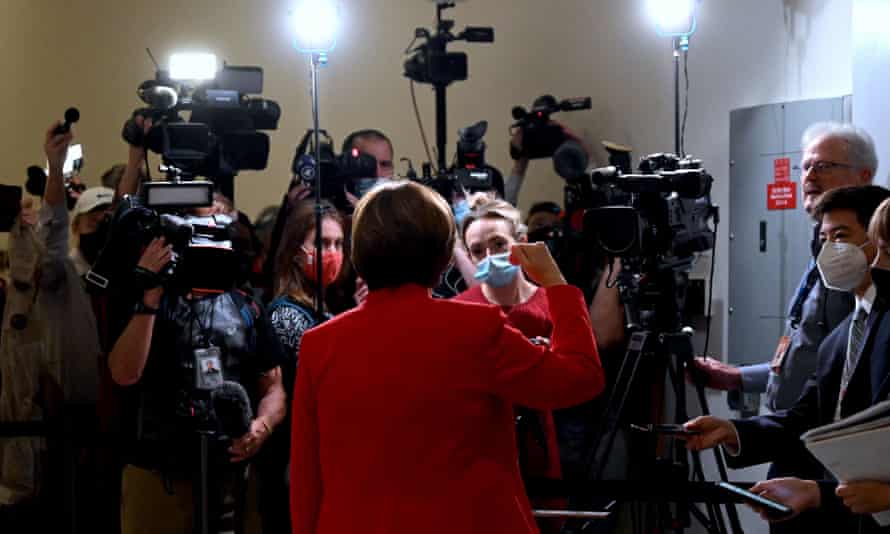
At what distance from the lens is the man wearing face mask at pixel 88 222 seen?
13.7 ft

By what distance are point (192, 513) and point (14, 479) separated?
4.44 feet

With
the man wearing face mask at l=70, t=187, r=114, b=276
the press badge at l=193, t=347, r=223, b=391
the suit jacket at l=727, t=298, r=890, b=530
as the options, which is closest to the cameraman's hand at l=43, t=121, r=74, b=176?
the man wearing face mask at l=70, t=187, r=114, b=276

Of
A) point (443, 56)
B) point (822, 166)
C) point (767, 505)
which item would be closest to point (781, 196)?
point (822, 166)

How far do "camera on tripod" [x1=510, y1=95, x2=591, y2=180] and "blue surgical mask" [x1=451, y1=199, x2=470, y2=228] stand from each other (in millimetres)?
561

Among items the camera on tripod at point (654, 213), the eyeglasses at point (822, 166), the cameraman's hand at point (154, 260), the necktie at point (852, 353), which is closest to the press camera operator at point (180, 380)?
the cameraman's hand at point (154, 260)

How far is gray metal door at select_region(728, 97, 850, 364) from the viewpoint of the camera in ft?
12.8

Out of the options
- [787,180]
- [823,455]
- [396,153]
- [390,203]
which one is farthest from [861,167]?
[396,153]

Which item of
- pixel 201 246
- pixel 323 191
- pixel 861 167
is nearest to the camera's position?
pixel 201 246

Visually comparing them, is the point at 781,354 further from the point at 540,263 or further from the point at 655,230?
the point at 540,263

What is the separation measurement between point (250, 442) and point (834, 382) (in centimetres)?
152

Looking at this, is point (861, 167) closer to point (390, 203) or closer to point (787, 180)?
point (787, 180)

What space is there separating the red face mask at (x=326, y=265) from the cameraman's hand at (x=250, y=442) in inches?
24.6

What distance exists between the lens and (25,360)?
4125 mm

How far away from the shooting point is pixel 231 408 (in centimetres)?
288
